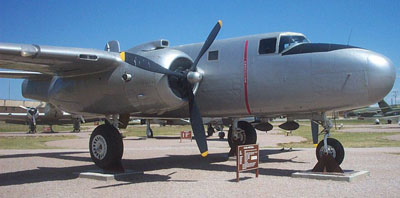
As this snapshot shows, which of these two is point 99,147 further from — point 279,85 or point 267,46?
point 267,46

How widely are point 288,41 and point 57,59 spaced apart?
6275mm

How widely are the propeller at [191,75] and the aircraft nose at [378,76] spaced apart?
4355 millimetres

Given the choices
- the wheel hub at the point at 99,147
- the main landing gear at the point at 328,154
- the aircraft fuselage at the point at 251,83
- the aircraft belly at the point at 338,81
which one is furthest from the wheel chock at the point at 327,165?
the wheel hub at the point at 99,147

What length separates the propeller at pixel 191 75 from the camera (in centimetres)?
1037

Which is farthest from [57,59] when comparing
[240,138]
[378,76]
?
[240,138]

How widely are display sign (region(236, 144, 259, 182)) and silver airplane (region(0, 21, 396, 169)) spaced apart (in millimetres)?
969

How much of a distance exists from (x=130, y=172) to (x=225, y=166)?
12.0 ft

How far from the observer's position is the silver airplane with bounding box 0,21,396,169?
9.67 meters

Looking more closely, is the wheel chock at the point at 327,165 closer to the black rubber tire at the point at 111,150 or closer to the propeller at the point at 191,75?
the propeller at the point at 191,75

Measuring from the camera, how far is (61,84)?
12.3m

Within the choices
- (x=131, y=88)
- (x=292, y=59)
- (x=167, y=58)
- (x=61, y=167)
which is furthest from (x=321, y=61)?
(x=61, y=167)

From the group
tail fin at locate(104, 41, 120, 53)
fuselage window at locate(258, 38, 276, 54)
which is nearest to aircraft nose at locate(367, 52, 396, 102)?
fuselage window at locate(258, 38, 276, 54)

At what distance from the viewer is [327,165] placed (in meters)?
10.3

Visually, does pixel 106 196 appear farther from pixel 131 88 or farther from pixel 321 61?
pixel 321 61
